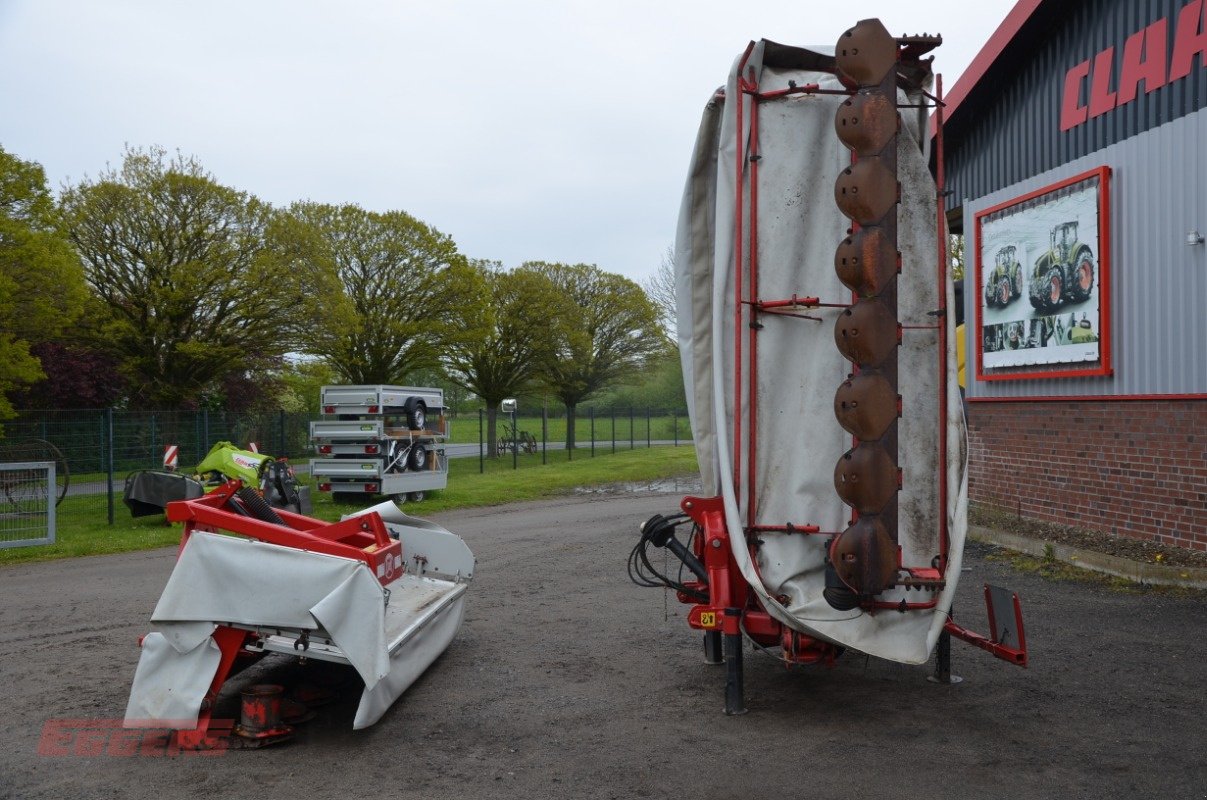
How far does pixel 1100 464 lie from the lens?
11.7 metres

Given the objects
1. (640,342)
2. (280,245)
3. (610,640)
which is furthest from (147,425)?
(640,342)

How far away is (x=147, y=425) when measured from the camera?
1745 cm

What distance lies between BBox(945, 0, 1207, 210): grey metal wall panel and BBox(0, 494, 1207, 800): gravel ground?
522 centimetres

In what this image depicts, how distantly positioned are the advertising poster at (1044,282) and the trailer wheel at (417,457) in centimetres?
1069

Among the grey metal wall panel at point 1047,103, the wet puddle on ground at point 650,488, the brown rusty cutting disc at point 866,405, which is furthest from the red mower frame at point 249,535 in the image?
the wet puddle on ground at point 650,488

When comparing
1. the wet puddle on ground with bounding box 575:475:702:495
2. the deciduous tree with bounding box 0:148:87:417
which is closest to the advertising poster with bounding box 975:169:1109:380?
the wet puddle on ground with bounding box 575:475:702:495

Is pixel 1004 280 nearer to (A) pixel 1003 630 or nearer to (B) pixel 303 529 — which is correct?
(A) pixel 1003 630

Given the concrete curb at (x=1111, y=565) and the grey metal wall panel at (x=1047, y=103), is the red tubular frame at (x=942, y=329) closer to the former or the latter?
the concrete curb at (x=1111, y=565)

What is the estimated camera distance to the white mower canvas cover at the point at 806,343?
18.8 feet

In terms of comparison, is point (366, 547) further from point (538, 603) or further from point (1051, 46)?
point (1051, 46)

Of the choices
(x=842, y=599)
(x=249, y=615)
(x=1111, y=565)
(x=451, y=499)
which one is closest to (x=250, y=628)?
(x=249, y=615)

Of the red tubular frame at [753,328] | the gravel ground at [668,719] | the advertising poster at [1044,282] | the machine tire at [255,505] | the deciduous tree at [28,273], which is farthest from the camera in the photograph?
A: the deciduous tree at [28,273]

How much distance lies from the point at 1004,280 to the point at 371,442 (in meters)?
11.2

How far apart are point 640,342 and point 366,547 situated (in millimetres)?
36736
